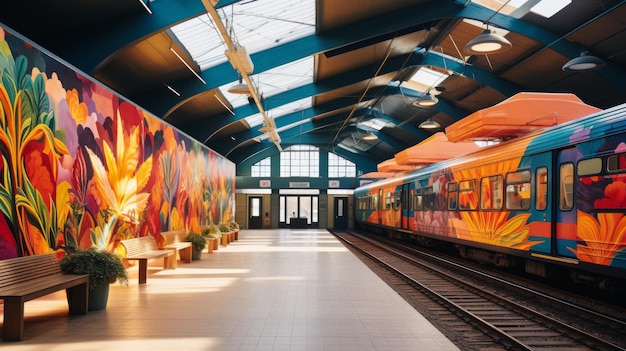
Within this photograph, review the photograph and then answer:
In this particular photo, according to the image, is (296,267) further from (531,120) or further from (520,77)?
(520,77)

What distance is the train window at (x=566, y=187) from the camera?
8.18 m

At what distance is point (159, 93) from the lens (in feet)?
51.8

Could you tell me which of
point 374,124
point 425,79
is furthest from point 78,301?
point 374,124

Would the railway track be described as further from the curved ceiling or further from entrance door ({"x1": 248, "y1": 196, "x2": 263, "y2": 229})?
entrance door ({"x1": 248, "y1": 196, "x2": 263, "y2": 229})

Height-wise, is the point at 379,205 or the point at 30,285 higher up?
the point at 379,205

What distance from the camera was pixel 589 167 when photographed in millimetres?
7633

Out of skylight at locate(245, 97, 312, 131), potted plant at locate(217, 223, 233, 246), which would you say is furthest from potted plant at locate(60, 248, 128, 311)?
skylight at locate(245, 97, 312, 131)

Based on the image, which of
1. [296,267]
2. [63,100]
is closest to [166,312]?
[63,100]

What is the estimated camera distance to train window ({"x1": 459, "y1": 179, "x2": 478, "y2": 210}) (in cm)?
1235

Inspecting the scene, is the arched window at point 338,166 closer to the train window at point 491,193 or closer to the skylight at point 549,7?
the skylight at point 549,7

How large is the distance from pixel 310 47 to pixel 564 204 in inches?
342

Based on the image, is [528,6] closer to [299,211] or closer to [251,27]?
[251,27]

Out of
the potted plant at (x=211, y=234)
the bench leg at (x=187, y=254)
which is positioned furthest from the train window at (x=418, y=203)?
the bench leg at (x=187, y=254)

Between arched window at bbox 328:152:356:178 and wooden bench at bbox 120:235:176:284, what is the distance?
27436 mm
